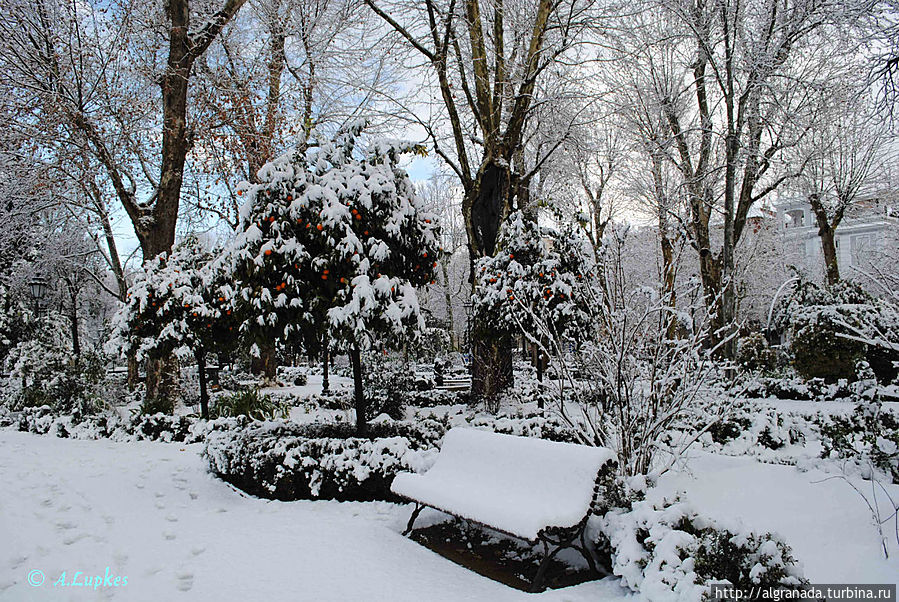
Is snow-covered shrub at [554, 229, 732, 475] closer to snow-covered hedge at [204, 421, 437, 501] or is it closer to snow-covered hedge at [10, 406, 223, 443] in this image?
snow-covered hedge at [204, 421, 437, 501]

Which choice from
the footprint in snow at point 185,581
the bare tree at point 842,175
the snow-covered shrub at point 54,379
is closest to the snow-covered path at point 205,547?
the footprint in snow at point 185,581

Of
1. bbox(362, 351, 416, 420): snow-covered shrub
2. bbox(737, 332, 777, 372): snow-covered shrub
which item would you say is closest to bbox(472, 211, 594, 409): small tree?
bbox(362, 351, 416, 420): snow-covered shrub

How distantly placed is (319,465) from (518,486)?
2184mm

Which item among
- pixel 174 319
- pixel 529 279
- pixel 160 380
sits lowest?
pixel 160 380

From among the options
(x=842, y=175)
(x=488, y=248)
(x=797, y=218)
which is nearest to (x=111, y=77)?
(x=488, y=248)

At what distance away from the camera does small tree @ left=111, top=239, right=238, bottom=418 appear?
8.44 m

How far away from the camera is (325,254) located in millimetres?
5684

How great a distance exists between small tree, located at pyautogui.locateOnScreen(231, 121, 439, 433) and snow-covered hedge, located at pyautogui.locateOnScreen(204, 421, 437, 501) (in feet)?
3.66

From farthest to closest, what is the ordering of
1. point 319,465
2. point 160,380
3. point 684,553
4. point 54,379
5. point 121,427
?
point 160,380, point 54,379, point 121,427, point 319,465, point 684,553

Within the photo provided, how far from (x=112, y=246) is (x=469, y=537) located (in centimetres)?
1627

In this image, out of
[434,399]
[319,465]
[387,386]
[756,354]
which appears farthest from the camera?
[756,354]

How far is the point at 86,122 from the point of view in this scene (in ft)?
34.5

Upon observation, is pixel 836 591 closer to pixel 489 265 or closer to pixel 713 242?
pixel 489 265

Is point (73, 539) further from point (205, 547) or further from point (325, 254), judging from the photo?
point (325, 254)
